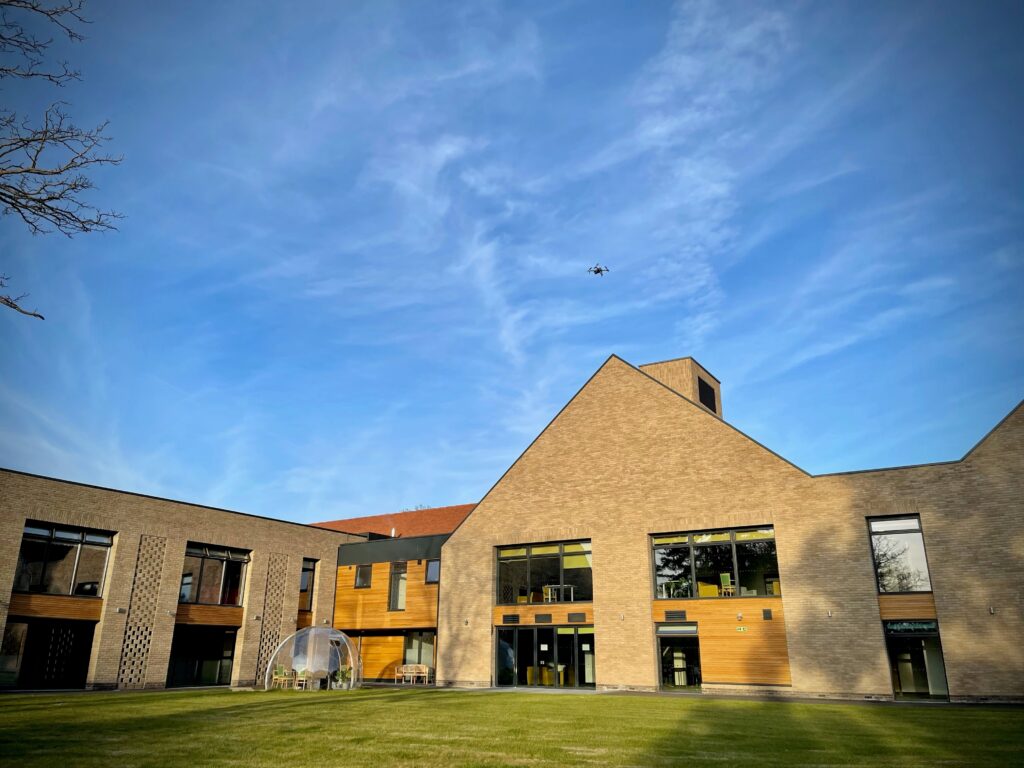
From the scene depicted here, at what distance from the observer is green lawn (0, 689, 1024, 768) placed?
27.4 feet

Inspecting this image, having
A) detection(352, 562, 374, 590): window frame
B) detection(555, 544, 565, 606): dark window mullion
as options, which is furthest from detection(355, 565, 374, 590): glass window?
detection(555, 544, 565, 606): dark window mullion

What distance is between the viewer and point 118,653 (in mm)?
24156

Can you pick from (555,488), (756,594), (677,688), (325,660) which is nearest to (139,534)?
(325,660)

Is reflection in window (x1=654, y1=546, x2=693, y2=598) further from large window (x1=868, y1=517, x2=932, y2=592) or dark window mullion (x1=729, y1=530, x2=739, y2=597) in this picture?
large window (x1=868, y1=517, x2=932, y2=592)

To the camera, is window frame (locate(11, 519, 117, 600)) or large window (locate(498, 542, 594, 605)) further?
large window (locate(498, 542, 594, 605))

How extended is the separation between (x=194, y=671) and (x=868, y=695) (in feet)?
73.6

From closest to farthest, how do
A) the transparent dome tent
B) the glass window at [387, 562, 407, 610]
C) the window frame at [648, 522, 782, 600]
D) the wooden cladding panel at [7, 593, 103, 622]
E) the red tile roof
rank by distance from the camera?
the window frame at [648, 522, 782, 600], the wooden cladding panel at [7, 593, 103, 622], the transparent dome tent, the glass window at [387, 562, 407, 610], the red tile roof

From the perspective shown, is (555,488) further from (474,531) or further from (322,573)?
(322,573)

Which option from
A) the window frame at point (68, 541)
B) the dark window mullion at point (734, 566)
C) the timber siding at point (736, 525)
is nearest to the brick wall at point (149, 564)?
the window frame at point (68, 541)

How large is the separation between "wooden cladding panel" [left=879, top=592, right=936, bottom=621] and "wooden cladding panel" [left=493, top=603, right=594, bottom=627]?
849 centimetres

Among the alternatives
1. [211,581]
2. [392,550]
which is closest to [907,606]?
[392,550]

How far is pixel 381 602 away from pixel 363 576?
1.69 m

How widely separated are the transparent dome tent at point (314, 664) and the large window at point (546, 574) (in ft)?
18.5

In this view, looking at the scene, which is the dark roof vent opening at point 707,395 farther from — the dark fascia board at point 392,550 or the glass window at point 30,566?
the glass window at point 30,566
